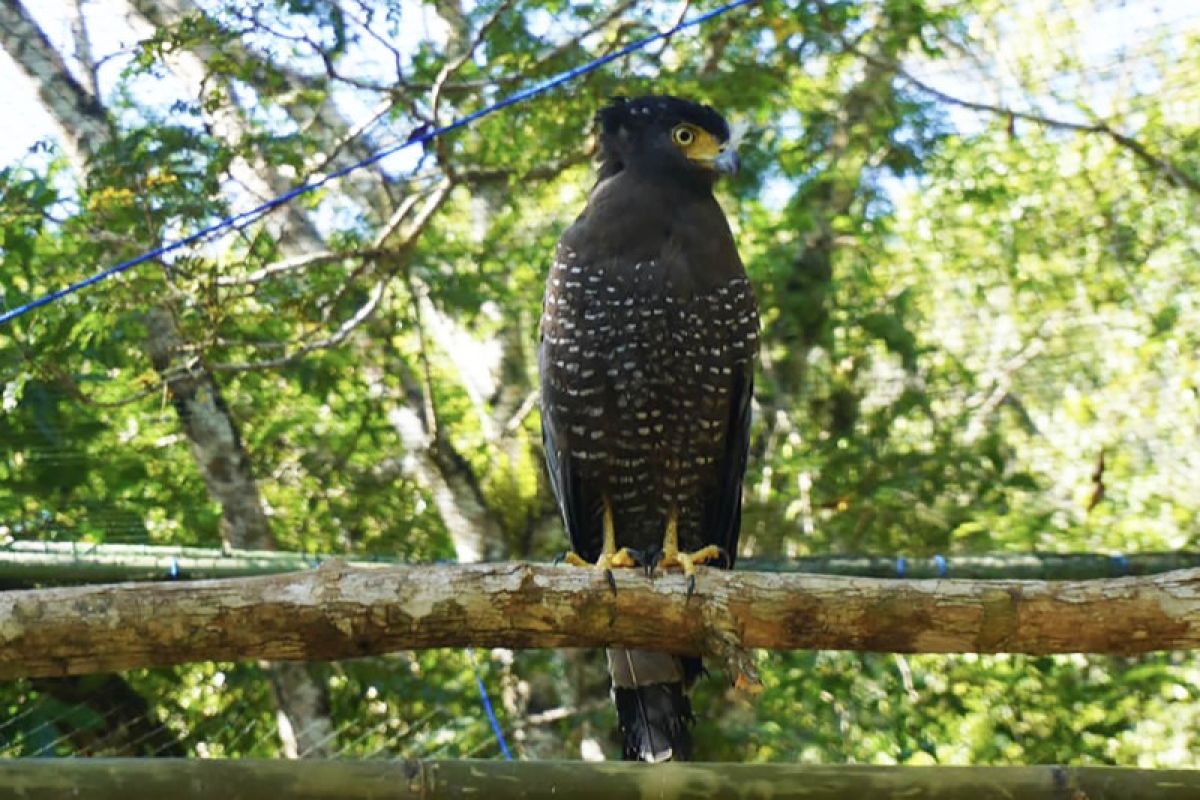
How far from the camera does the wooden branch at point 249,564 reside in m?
4.23

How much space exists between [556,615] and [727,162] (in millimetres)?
1776

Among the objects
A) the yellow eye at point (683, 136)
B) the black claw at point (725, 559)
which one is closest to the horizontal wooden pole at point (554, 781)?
the black claw at point (725, 559)

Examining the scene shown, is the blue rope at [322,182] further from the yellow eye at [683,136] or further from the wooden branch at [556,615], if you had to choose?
the wooden branch at [556,615]

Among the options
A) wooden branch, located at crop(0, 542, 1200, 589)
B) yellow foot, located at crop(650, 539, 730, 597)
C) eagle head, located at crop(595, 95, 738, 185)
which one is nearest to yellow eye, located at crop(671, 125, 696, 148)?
eagle head, located at crop(595, 95, 738, 185)

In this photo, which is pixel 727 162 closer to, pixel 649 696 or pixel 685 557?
pixel 685 557

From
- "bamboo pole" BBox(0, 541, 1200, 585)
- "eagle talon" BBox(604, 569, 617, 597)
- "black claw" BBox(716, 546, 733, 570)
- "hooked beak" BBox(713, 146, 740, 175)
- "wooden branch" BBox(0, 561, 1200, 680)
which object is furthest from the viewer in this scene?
"bamboo pole" BBox(0, 541, 1200, 585)

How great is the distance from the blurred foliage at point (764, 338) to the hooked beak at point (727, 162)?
1330 millimetres

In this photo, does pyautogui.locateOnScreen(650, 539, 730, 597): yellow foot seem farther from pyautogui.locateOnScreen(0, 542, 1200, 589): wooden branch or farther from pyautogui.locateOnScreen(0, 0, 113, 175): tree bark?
pyautogui.locateOnScreen(0, 0, 113, 175): tree bark

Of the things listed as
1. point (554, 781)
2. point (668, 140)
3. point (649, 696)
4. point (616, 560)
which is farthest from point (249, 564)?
point (554, 781)

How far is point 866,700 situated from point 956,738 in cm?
41

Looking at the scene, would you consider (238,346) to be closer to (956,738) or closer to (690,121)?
(690,121)

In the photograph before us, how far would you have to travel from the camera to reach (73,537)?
5.02 meters

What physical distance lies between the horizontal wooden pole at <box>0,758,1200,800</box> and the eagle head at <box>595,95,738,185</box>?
6.63ft

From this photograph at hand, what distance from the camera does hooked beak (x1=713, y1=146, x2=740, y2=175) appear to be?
3986mm
